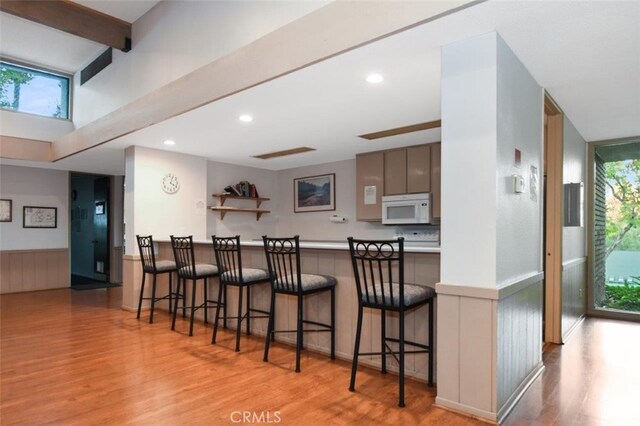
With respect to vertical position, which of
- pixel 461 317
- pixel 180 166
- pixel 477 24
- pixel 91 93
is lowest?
pixel 461 317

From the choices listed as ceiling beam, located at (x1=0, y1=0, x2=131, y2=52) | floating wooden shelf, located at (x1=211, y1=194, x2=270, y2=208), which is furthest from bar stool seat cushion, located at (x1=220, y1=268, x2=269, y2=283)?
ceiling beam, located at (x1=0, y1=0, x2=131, y2=52)

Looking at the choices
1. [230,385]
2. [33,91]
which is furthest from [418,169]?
[33,91]

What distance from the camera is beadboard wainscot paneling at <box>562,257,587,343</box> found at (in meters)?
3.84

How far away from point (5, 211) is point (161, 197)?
3.44 meters

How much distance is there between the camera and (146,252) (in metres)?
4.78

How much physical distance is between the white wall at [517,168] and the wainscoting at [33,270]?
7610mm

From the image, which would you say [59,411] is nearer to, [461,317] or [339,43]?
[461,317]

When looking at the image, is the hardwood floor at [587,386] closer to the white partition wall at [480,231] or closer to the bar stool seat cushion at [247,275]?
the white partition wall at [480,231]

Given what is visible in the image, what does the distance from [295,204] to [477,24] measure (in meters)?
5.16

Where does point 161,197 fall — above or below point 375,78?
below

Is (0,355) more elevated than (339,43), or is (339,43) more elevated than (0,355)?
(339,43)

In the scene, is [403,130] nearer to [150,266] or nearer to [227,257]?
[227,257]

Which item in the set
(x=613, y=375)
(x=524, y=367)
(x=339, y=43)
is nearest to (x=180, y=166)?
(x=339, y=43)

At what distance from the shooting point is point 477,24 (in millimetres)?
2072
